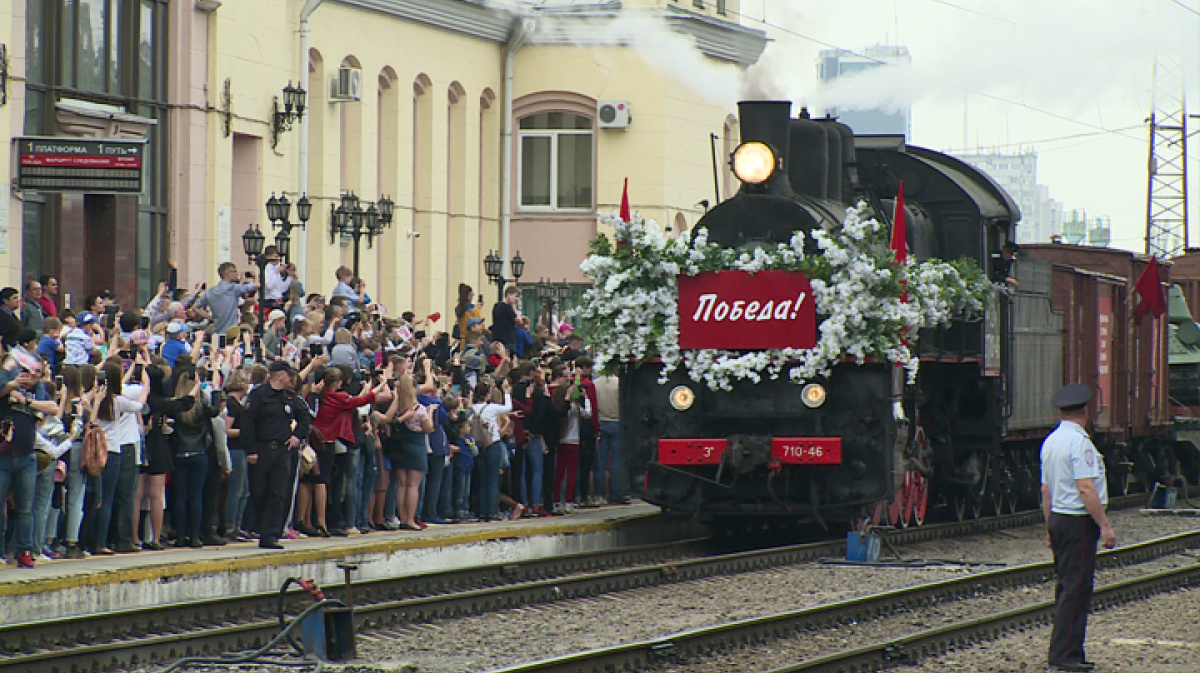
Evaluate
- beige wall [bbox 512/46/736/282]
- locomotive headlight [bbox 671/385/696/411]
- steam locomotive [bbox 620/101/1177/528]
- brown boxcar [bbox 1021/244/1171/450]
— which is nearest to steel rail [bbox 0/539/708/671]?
steam locomotive [bbox 620/101/1177/528]

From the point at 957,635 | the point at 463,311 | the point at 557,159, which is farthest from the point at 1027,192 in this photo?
the point at 957,635

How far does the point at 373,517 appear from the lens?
19125mm

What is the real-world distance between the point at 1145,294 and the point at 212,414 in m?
15.0

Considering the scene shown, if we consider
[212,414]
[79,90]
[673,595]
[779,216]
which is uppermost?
[79,90]

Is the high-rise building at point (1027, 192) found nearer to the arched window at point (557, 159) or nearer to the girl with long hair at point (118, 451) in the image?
the arched window at point (557, 159)

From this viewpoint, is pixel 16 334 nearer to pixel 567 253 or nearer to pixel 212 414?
pixel 212 414

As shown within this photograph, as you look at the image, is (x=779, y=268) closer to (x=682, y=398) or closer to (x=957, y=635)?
(x=682, y=398)

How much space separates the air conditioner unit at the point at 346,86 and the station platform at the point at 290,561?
12.8 m

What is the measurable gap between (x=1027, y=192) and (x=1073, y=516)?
165336mm

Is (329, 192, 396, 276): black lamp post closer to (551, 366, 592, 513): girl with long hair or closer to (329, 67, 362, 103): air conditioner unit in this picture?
(329, 67, 362, 103): air conditioner unit

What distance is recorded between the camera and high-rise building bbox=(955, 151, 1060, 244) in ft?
489

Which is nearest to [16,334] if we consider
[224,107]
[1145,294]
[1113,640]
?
[1113,640]

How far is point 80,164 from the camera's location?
78.1 feet

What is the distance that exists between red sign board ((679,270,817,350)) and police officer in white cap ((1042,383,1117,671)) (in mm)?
5604
